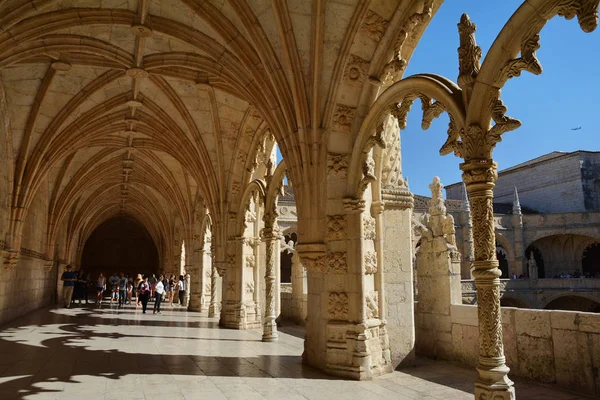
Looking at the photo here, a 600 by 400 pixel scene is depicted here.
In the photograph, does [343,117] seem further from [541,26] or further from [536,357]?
[536,357]

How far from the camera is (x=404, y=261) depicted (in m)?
7.02

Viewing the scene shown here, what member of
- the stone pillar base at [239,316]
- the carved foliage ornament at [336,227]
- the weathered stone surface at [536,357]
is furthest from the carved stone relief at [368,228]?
the stone pillar base at [239,316]

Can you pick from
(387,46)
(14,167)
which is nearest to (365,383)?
(387,46)

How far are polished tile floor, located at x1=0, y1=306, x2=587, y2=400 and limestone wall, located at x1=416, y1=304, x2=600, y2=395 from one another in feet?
0.70

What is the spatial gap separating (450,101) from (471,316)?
3.38 meters

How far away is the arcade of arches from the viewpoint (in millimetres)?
4371

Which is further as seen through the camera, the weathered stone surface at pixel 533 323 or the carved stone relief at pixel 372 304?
the carved stone relief at pixel 372 304

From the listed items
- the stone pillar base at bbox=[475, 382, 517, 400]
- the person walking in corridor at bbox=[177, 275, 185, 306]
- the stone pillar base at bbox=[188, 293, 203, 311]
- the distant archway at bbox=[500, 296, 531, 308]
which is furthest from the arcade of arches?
the distant archway at bbox=[500, 296, 531, 308]

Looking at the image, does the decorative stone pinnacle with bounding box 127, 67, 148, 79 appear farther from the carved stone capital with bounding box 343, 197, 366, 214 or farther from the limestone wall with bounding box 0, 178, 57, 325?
the carved stone capital with bounding box 343, 197, 366, 214

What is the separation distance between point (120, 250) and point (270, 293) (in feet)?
101

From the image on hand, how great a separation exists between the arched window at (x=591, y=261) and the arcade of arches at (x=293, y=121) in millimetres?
28778

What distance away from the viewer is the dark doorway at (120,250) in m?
36.2

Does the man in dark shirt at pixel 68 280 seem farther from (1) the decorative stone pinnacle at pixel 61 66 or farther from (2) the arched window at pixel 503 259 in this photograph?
(2) the arched window at pixel 503 259

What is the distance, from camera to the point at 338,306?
646cm
